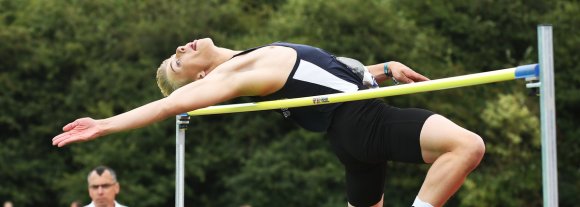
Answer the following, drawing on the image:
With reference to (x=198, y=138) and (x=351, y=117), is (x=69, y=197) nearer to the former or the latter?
(x=198, y=138)

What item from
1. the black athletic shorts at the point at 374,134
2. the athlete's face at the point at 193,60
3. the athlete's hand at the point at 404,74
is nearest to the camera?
the black athletic shorts at the point at 374,134

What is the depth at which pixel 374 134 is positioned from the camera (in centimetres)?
537

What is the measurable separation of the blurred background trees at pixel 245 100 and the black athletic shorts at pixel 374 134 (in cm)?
2089

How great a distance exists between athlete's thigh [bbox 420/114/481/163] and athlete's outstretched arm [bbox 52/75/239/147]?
893mm

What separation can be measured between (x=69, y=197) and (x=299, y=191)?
18.2 ft

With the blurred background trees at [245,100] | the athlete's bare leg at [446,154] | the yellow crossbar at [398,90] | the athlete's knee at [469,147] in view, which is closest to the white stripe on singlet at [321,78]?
the yellow crossbar at [398,90]

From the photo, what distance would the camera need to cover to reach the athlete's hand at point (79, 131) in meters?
4.91

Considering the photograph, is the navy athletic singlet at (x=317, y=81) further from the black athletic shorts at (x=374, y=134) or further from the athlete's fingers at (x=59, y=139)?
the athlete's fingers at (x=59, y=139)

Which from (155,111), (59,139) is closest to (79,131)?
(59,139)

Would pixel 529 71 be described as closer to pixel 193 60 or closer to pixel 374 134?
pixel 374 134

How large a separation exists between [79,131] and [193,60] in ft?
3.15

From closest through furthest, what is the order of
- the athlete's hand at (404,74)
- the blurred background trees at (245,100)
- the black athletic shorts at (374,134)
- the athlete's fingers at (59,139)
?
the athlete's fingers at (59,139), the black athletic shorts at (374,134), the athlete's hand at (404,74), the blurred background trees at (245,100)

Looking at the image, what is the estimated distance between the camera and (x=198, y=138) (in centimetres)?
2931

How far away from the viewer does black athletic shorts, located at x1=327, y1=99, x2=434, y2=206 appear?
5.22 m
